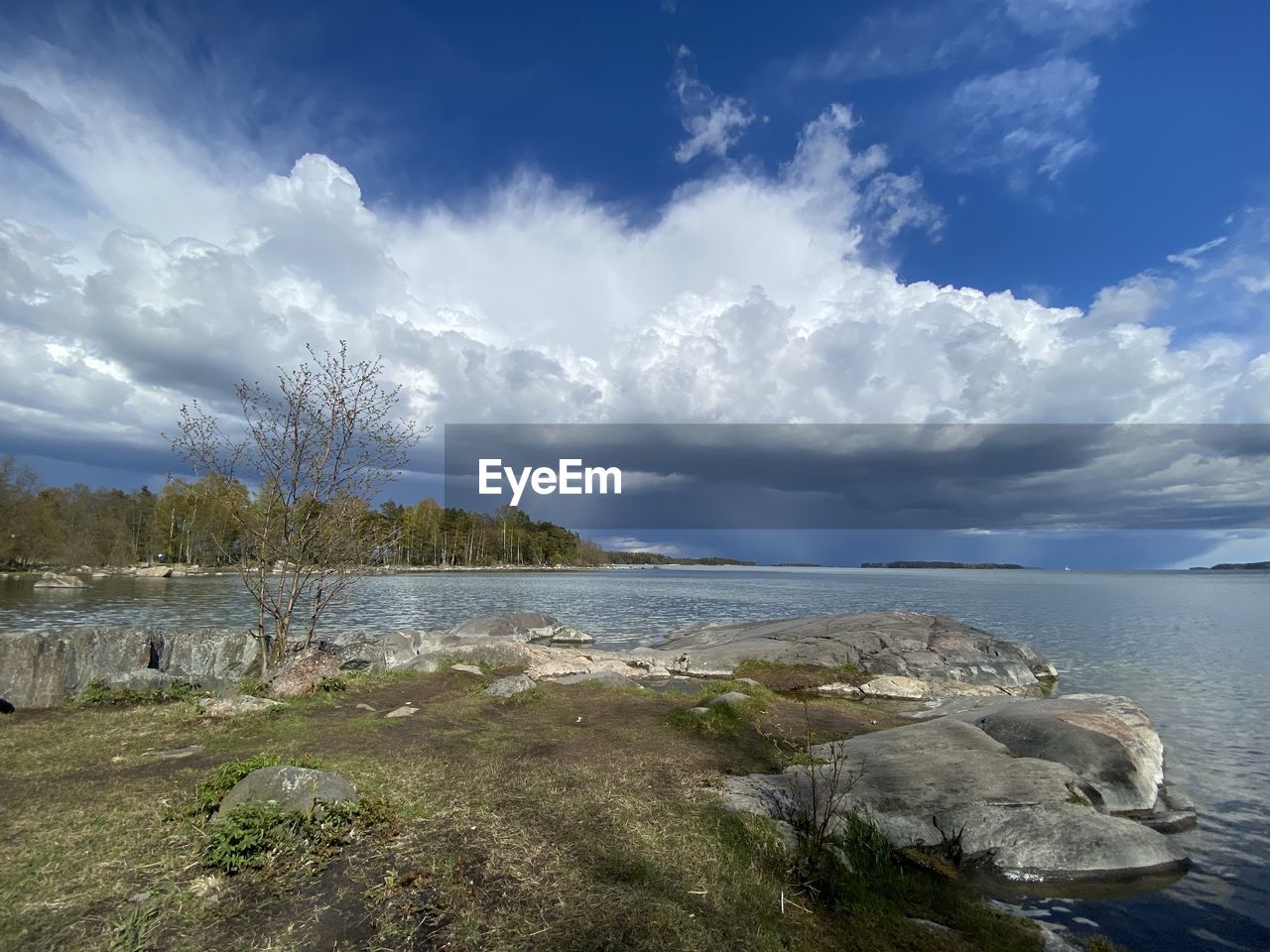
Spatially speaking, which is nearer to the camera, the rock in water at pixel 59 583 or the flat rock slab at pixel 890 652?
the flat rock slab at pixel 890 652

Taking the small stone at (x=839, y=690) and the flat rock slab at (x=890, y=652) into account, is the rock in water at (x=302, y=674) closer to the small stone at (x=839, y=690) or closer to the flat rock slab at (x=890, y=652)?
the flat rock slab at (x=890, y=652)

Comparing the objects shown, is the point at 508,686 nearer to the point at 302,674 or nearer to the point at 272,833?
the point at 302,674

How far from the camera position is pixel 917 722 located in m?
15.8

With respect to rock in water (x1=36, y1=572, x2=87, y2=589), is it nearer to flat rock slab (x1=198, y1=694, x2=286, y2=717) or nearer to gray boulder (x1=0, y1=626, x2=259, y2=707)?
gray boulder (x1=0, y1=626, x2=259, y2=707)

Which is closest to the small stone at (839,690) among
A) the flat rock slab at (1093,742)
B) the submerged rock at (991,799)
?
the flat rock slab at (1093,742)

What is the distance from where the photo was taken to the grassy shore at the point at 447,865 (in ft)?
17.0

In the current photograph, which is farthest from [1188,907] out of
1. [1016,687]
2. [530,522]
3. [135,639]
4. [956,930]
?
[530,522]

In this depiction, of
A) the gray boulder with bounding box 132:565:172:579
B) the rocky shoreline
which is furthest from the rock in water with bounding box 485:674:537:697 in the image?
the gray boulder with bounding box 132:565:172:579

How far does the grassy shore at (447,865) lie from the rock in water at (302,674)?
340 centimetres

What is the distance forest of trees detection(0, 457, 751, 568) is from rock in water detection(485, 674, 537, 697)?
16.9 ft

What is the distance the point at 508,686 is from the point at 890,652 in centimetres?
1710

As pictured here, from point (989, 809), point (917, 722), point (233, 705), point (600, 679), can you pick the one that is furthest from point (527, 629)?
point (989, 809)

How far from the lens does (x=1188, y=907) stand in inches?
296

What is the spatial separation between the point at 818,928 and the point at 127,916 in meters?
5.77
